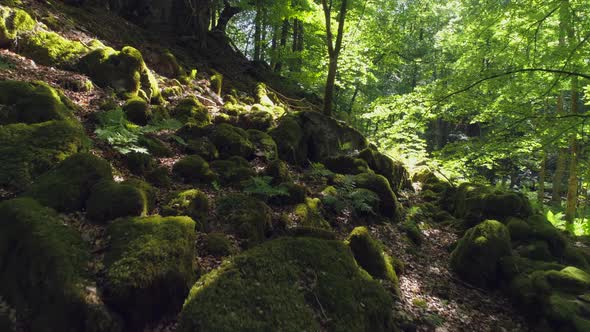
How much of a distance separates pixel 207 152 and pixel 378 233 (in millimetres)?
4538

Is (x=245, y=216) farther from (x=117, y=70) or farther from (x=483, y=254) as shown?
(x=117, y=70)

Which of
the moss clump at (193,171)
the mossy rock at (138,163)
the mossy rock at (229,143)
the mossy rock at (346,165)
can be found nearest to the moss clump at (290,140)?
the mossy rock at (346,165)

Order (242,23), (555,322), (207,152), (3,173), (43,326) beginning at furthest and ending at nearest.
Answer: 1. (242,23)
2. (207,152)
3. (555,322)
4. (3,173)
5. (43,326)

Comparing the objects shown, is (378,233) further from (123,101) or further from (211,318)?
(123,101)

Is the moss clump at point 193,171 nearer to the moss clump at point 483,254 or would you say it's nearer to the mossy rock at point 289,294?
the mossy rock at point 289,294

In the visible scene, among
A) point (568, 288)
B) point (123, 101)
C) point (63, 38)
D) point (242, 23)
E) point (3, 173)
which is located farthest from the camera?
point (242, 23)

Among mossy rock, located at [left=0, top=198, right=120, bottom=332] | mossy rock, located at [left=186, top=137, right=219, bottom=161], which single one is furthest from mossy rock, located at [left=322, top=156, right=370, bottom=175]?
mossy rock, located at [left=0, top=198, right=120, bottom=332]

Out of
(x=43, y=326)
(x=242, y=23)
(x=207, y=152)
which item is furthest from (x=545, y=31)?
(x=242, y=23)

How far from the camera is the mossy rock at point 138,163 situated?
5836 millimetres

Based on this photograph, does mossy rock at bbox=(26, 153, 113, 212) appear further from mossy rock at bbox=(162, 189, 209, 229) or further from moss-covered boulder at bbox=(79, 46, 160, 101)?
moss-covered boulder at bbox=(79, 46, 160, 101)

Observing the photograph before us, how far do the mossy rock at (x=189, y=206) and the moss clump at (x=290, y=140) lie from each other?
161 inches

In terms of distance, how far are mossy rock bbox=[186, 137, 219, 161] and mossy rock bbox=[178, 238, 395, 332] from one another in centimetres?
376

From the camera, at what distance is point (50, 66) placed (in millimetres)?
7840

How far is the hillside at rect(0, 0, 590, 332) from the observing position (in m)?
3.33
